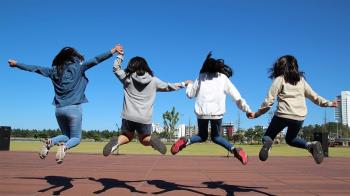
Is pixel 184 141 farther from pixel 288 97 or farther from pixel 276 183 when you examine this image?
pixel 276 183

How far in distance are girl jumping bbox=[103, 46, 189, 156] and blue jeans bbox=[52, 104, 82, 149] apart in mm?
533

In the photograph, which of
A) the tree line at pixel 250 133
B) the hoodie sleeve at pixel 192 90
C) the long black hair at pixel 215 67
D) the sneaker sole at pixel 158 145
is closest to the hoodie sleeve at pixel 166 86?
the hoodie sleeve at pixel 192 90

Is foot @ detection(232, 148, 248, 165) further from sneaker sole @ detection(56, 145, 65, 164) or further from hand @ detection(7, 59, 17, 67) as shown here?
hand @ detection(7, 59, 17, 67)

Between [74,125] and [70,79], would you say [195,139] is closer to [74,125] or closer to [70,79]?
[74,125]

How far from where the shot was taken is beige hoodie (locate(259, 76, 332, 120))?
19.8 ft

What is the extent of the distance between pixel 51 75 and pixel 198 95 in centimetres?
254

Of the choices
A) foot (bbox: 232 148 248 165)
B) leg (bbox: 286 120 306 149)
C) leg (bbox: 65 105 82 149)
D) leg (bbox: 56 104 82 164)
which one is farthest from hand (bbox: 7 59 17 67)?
leg (bbox: 286 120 306 149)

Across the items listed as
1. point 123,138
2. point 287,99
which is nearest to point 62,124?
point 123,138

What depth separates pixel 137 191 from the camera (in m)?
6.61

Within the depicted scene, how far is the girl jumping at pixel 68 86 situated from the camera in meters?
6.06

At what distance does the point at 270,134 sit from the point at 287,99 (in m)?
0.66

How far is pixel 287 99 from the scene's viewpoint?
Answer: 608 cm

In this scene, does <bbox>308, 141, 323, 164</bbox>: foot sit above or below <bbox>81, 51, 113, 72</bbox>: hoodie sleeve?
below

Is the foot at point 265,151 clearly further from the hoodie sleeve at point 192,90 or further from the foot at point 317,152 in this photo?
the hoodie sleeve at point 192,90
